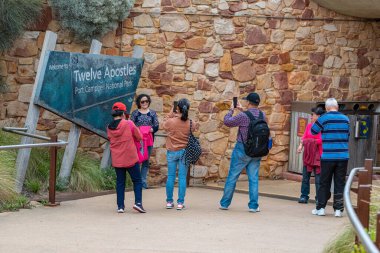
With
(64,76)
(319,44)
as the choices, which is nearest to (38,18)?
(64,76)

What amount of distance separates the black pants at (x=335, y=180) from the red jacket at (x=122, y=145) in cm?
226

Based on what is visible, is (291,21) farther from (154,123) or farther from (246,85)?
(154,123)

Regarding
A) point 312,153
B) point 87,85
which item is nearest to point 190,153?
point 312,153

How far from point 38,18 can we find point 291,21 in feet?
13.8

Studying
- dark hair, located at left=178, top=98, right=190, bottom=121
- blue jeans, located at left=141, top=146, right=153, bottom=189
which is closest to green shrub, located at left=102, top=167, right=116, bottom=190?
blue jeans, located at left=141, top=146, right=153, bottom=189

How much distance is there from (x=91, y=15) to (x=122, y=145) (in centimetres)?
358

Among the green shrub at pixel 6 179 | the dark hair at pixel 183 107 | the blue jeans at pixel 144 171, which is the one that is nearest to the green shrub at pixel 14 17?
the green shrub at pixel 6 179

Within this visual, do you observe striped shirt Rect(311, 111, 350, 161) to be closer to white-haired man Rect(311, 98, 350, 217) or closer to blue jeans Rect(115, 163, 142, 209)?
white-haired man Rect(311, 98, 350, 217)

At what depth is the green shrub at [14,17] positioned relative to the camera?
12258mm

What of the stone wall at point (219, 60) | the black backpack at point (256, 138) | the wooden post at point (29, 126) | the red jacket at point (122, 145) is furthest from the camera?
the stone wall at point (219, 60)

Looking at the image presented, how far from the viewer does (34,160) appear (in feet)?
39.1

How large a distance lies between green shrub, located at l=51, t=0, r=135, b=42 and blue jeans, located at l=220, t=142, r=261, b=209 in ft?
12.3

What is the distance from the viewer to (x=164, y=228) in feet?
29.0

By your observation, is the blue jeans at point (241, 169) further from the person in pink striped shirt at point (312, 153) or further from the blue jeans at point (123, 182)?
the blue jeans at point (123, 182)
